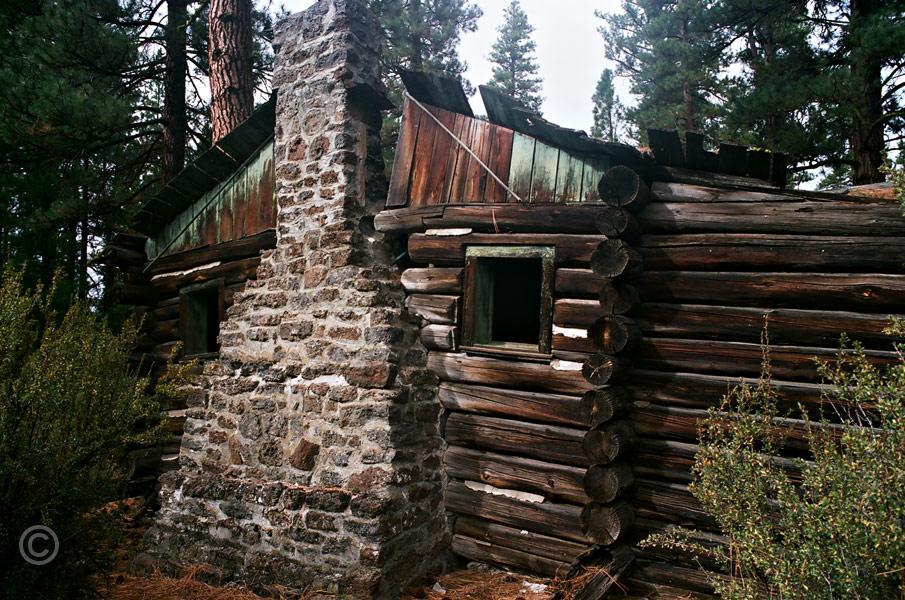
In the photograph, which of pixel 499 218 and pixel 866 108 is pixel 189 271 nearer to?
pixel 499 218

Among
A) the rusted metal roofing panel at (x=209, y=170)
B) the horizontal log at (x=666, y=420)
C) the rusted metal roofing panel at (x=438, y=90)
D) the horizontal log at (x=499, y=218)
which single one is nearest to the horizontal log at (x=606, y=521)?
the horizontal log at (x=666, y=420)

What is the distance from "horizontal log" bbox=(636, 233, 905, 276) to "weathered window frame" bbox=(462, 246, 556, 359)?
0.59 meters

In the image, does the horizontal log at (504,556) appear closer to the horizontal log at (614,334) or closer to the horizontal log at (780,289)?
the horizontal log at (614,334)

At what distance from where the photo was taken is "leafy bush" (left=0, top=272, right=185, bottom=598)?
4.16 metres

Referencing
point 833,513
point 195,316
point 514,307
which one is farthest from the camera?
point 514,307

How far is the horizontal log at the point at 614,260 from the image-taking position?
16.6ft

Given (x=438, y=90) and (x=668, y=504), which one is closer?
(x=668, y=504)

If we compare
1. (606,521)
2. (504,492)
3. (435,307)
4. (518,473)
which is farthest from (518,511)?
(435,307)

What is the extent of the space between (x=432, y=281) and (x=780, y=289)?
118 inches

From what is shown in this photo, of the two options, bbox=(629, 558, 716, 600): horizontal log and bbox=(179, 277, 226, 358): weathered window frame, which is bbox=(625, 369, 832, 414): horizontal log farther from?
bbox=(179, 277, 226, 358): weathered window frame

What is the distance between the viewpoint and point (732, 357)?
16.5ft

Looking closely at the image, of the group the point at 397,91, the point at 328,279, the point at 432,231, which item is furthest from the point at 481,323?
the point at 397,91

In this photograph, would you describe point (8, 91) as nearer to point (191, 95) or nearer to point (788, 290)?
point (191, 95)

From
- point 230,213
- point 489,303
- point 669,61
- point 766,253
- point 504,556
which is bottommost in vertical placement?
point 504,556
